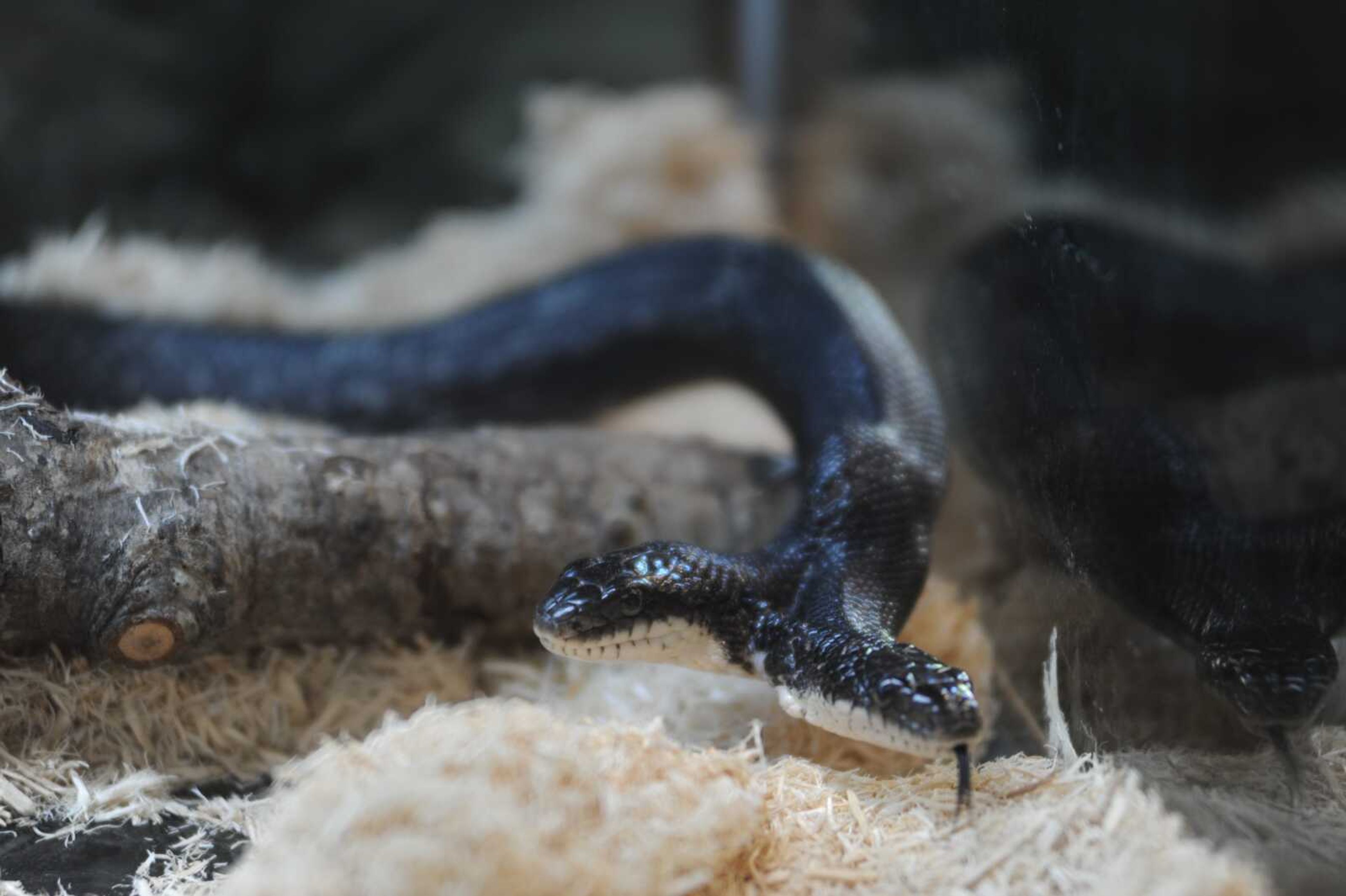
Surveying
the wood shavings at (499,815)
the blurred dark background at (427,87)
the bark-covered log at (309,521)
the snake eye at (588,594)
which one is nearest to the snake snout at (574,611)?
the snake eye at (588,594)

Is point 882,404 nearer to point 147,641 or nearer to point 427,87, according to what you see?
point 147,641

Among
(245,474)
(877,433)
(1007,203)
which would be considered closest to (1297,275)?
(877,433)

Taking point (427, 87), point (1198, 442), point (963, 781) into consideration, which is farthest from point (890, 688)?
point (427, 87)

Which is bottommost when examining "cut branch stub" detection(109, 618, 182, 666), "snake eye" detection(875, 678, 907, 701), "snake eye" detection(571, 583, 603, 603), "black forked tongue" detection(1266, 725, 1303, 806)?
"cut branch stub" detection(109, 618, 182, 666)

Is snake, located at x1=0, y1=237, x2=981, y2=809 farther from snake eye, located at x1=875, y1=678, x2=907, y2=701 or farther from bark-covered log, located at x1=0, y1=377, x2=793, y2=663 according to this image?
bark-covered log, located at x1=0, y1=377, x2=793, y2=663

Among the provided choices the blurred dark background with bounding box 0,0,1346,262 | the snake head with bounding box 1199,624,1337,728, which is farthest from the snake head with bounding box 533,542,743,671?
the blurred dark background with bounding box 0,0,1346,262

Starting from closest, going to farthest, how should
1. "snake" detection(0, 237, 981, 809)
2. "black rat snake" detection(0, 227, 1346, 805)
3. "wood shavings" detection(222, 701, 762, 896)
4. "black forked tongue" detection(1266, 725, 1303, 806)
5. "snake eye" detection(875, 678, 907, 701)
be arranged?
"wood shavings" detection(222, 701, 762, 896)
"black forked tongue" detection(1266, 725, 1303, 806)
"black rat snake" detection(0, 227, 1346, 805)
"snake eye" detection(875, 678, 907, 701)
"snake" detection(0, 237, 981, 809)
